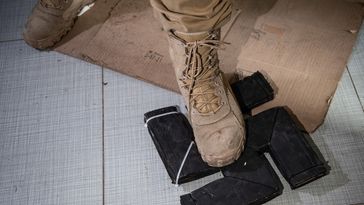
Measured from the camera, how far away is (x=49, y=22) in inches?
46.8

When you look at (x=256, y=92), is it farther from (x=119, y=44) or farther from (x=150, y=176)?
(x=119, y=44)

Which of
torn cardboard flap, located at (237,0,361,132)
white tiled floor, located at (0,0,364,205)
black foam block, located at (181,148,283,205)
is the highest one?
torn cardboard flap, located at (237,0,361,132)

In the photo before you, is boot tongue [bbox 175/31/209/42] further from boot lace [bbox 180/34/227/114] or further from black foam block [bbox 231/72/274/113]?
black foam block [bbox 231/72/274/113]

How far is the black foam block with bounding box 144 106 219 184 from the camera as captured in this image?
94 cm

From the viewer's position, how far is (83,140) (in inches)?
41.9

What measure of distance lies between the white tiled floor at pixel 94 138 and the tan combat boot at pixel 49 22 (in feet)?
0.16

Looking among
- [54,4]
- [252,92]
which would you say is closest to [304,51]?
[252,92]

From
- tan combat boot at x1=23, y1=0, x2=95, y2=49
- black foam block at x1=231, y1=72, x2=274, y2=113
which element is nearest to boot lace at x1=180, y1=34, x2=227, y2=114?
black foam block at x1=231, y1=72, x2=274, y2=113

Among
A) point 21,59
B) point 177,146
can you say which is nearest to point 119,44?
point 21,59

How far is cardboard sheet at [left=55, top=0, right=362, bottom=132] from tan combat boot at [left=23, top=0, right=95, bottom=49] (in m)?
0.04

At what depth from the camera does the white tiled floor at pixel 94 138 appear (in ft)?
3.14

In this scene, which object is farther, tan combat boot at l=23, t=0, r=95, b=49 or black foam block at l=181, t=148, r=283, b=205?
tan combat boot at l=23, t=0, r=95, b=49

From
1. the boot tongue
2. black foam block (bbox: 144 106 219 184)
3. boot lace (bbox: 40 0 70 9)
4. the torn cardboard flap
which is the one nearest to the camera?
the boot tongue

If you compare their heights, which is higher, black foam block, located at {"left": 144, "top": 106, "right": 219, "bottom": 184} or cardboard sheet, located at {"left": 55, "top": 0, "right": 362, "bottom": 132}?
cardboard sheet, located at {"left": 55, "top": 0, "right": 362, "bottom": 132}
